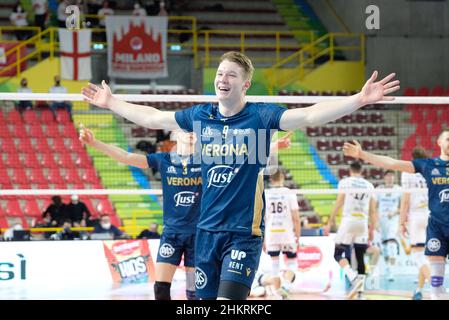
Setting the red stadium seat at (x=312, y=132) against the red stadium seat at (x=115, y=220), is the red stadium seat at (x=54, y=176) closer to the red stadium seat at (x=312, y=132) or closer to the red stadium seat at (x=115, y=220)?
the red stadium seat at (x=115, y=220)

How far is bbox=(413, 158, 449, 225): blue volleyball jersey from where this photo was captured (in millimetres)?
9031

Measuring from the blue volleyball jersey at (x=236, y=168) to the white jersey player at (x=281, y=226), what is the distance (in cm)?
647

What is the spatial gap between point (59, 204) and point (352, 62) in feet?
35.9

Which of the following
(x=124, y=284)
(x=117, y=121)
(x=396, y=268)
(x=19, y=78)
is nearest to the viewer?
(x=124, y=284)

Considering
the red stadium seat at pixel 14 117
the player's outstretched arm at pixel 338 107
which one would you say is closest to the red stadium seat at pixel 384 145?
the red stadium seat at pixel 14 117

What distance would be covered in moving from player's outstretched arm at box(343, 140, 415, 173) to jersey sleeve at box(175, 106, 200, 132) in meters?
2.55

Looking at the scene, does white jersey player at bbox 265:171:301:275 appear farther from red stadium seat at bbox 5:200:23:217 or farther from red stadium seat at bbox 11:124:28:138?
red stadium seat at bbox 11:124:28:138

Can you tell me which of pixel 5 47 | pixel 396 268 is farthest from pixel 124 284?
pixel 5 47

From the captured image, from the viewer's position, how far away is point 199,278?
586cm

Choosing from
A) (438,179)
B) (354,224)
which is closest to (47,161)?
(354,224)

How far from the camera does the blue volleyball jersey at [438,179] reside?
29.6 ft

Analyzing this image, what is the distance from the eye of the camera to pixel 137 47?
23141mm

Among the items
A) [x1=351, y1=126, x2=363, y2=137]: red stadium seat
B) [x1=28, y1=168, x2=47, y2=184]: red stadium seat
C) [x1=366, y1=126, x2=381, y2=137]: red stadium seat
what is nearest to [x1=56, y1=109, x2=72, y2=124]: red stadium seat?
[x1=28, y1=168, x2=47, y2=184]: red stadium seat
